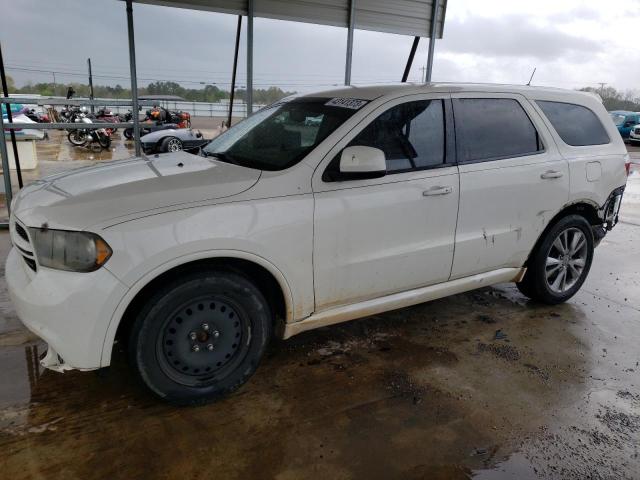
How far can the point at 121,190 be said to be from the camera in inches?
103

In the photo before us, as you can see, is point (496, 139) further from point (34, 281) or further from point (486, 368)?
point (34, 281)

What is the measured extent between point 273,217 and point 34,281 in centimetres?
124

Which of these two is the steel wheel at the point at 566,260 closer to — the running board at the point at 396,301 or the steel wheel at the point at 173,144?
the running board at the point at 396,301

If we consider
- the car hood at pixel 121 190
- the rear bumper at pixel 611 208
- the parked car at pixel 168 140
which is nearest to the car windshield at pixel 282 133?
the car hood at pixel 121 190

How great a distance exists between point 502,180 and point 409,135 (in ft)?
2.77

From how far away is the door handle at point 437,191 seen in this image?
128 inches

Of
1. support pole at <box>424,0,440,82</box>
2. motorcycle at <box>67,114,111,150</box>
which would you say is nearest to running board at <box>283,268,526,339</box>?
support pole at <box>424,0,440,82</box>

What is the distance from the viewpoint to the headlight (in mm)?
2348

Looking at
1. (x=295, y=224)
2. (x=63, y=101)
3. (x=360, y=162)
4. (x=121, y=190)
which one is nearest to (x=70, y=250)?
(x=121, y=190)

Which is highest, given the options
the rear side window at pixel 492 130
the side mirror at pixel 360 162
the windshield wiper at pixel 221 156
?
the rear side window at pixel 492 130

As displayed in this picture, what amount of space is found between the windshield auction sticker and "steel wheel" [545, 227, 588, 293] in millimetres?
2095

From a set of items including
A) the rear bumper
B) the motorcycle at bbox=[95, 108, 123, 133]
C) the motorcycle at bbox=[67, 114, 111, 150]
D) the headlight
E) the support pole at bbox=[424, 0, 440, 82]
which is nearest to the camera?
the headlight

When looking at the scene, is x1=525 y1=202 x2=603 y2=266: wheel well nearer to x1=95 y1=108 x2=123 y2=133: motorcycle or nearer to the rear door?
the rear door

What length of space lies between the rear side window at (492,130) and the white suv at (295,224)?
0.02 metres
